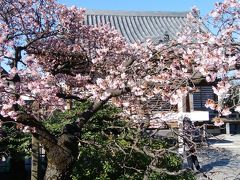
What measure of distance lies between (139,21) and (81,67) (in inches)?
534

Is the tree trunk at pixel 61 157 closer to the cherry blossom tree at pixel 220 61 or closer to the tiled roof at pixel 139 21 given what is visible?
the cherry blossom tree at pixel 220 61

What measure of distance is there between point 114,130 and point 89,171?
1355 mm

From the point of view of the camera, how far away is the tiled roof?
60.2ft

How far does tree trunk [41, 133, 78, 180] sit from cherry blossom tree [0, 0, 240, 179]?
1 cm

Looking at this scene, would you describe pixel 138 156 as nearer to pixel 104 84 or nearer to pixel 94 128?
pixel 94 128

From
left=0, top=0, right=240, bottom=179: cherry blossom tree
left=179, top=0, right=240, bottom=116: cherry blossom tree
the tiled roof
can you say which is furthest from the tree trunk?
the tiled roof

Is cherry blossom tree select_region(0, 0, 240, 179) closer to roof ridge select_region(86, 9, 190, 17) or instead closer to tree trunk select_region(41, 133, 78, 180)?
tree trunk select_region(41, 133, 78, 180)

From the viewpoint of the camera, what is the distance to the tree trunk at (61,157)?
4.74 m

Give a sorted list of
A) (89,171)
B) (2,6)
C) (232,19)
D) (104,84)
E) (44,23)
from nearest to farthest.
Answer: (104,84), (232,19), (89,171), (2,6), (44,23)

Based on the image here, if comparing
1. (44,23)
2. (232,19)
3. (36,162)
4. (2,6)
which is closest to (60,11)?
(44,23)

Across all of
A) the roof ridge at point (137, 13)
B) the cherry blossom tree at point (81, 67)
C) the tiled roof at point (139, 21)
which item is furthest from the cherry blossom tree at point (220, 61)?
the roof ridge at point (137, 13)

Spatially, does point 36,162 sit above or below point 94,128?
below

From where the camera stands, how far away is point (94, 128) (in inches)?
279

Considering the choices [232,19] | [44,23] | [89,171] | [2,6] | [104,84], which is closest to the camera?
[104,84]
